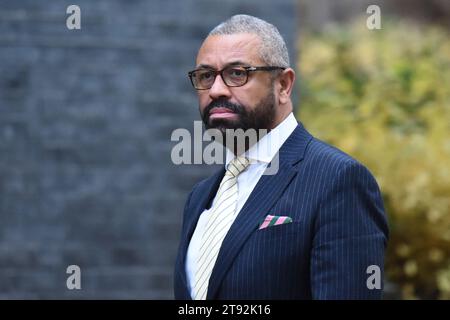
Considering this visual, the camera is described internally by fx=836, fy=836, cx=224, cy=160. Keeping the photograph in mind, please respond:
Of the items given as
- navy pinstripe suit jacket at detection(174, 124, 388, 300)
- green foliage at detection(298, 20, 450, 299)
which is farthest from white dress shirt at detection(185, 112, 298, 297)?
green foliage at detection(298, 20, 450, 299)

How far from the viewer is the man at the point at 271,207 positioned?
2723 mm

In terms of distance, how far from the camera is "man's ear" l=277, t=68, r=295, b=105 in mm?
3090

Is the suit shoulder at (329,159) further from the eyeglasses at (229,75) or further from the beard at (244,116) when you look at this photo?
the eyeglasses at (229,75)

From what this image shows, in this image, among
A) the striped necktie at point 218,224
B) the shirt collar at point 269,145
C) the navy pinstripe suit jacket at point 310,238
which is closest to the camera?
the navy pinstripe suit jacket at point 310,238

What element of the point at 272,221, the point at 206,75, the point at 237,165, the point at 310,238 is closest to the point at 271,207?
the point at 272,221

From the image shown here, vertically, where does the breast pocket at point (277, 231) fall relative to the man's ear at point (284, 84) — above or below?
below

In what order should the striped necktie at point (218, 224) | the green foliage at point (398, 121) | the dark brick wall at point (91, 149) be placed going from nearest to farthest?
the striped necktie at point (218, 224) → the dark brick wall at point (91, 149) → the green foliage at point (398, 121)

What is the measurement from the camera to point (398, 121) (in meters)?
8.55

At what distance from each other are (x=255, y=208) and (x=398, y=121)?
5.91 metres

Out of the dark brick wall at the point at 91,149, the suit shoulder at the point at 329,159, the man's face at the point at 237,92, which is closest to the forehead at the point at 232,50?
the man's face at the point at 237,92

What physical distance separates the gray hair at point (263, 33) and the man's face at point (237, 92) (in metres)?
0.02

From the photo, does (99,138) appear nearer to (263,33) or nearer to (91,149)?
(91,149)

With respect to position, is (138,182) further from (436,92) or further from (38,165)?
(436,92)

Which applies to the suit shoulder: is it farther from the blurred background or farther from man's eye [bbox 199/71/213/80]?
the blurred background
